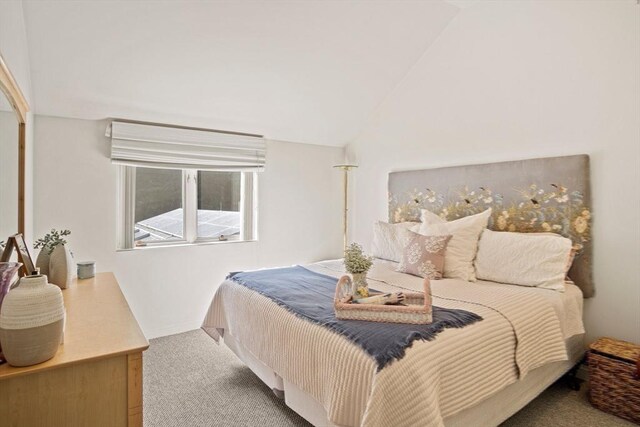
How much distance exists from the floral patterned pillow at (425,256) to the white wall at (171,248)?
168 cm

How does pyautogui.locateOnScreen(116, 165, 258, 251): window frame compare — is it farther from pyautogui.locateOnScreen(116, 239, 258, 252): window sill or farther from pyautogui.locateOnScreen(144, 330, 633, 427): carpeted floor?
pyautogui.locateOnScreen(144, 330, 633, 427): carpeted floor

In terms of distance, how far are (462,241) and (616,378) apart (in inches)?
46.4

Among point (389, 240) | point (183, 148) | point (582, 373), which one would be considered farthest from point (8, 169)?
point (582, 373)

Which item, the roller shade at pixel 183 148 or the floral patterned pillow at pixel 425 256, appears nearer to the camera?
the floral patterned pillow at pixel 425 256

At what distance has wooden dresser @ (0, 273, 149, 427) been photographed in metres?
1.03

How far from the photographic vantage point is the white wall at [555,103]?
2.32 meters

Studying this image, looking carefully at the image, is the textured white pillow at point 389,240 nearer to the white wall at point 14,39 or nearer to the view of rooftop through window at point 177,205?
the view of rooftop through window at point 177,205

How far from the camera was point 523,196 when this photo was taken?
9.20 feet

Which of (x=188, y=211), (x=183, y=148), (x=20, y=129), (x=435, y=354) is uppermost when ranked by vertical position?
(x=183, y=148)

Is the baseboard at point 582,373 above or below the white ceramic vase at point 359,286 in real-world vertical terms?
below

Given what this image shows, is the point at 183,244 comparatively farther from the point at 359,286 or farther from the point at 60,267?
the point at 359,286

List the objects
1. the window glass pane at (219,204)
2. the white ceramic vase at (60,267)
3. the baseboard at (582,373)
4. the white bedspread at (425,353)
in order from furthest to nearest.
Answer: the window glass pane at (219,204) → the baseboard at (582,373) → the white ceramic vase at (60,267) → the white bedspread at (425,353)

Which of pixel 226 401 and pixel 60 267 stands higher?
pixel 60 267

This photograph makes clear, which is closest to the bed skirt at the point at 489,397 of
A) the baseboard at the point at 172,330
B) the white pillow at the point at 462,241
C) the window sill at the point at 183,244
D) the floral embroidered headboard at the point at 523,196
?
the floral embroidered headboard at the point at 523,196
